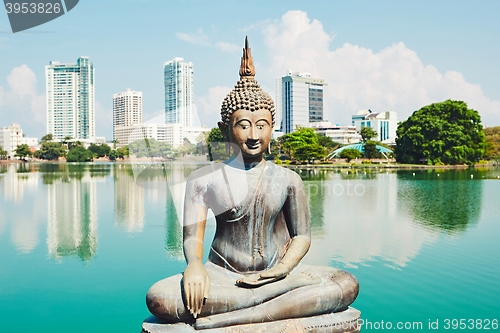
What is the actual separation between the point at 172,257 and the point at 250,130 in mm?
5422

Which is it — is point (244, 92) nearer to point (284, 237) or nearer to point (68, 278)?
point (284, 237)

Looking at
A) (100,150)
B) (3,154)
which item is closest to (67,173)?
(100,150)

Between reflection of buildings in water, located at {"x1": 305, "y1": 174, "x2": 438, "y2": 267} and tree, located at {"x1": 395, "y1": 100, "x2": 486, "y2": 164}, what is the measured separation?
25910mm

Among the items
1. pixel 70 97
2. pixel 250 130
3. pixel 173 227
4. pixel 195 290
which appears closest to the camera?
pixel 195 290

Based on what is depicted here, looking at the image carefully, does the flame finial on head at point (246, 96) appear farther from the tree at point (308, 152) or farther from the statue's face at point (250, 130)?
the tree at point (308, 152)

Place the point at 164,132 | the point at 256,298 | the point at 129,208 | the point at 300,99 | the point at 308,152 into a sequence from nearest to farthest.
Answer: the point at 256,298
the point at 164,132
the point at 129,208
the point at 308,152
the point at 300,99

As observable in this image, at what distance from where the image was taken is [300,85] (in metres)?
98.1

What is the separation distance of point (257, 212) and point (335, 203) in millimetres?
13461

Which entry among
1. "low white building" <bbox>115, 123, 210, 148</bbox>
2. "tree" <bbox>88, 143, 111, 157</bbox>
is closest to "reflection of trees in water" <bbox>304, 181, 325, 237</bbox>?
"low white building" <bbox>115, 123, 210, 148</bbox>

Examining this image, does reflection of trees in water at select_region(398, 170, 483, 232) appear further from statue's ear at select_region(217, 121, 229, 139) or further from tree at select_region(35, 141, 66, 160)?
tree at select_region(35, 141, 66, 160)

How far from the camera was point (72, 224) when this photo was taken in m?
13.3

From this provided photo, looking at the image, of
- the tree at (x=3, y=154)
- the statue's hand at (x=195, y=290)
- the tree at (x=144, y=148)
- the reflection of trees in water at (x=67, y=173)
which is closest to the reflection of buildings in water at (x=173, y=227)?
the tree at (x=144, y=148)

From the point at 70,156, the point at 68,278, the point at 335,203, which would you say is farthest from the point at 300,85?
the point at 68,278

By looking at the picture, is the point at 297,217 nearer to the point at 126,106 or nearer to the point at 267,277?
the point at 267,277
